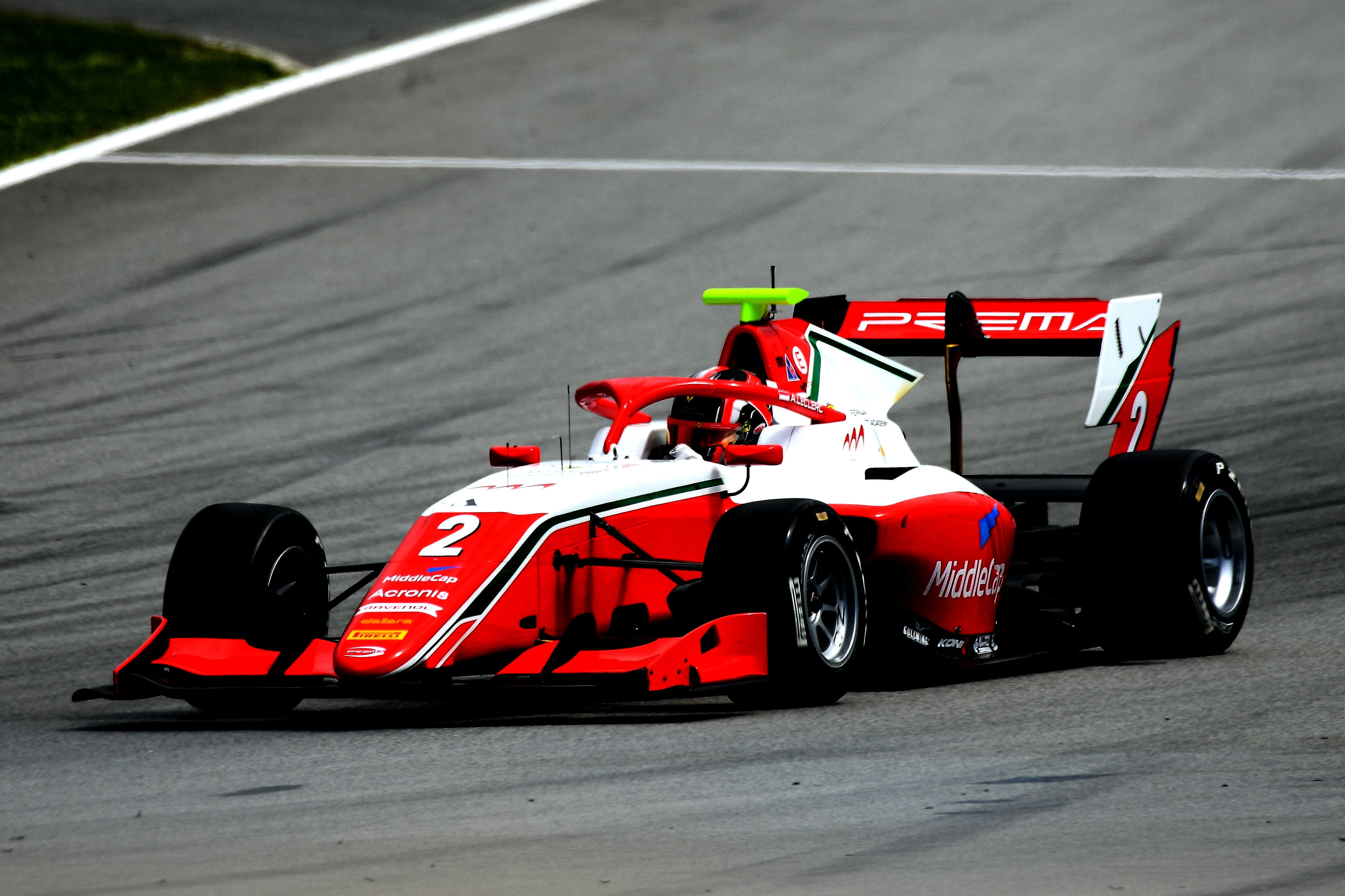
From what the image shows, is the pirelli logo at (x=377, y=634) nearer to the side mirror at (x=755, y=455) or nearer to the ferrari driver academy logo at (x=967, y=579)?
the side mirror at (x=755, y=455)

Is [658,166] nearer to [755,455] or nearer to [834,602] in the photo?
[755,455]

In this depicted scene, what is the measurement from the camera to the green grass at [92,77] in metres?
Result: 26.1

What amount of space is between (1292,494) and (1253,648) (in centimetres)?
443

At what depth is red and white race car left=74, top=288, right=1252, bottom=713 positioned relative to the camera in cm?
845

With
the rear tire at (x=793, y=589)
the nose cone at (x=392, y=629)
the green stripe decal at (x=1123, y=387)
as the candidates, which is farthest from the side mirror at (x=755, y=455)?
the green stripe decal at (x=1123, y=387)

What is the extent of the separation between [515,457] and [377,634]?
161 cm

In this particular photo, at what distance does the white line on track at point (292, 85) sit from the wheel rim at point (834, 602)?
56.7ft

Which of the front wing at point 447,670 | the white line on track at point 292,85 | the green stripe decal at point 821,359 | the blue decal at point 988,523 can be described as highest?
the white line on track at point 292,85

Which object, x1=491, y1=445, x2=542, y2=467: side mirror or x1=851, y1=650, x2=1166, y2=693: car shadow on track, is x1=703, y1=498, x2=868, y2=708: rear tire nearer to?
x1=851, y1=650, x2=1166, y2=693: car shadow on track

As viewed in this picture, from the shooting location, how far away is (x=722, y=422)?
33.4ft

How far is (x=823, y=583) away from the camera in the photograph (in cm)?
897

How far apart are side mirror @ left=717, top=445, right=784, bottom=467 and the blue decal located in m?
1.20

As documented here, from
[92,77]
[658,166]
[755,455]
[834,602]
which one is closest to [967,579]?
[834,602]

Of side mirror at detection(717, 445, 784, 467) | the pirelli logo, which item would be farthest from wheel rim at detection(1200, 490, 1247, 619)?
the pirelli logo
